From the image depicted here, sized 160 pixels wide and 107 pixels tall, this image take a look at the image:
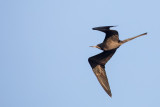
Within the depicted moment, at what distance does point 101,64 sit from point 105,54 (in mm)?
969

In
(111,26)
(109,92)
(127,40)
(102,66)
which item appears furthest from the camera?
(102,66)

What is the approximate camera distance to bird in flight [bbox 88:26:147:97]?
27645 millimetres

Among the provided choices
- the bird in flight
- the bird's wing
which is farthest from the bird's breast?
the bird's wing

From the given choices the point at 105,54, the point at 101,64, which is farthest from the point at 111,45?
the point at 101,64

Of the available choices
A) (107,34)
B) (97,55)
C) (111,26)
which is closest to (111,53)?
(97,55)

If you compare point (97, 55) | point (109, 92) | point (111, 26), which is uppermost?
point (111, 26)

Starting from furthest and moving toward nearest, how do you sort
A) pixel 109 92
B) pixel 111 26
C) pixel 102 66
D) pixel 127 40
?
pixel 102 66
pixel 109 92
pixel 127 40
pixel 111 26

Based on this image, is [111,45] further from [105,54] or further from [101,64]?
[101,64]

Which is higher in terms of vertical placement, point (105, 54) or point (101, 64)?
point (105, 54)

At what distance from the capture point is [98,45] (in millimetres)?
29344

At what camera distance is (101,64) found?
31.7 metres

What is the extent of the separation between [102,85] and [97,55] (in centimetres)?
260

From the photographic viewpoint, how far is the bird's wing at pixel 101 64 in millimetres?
30688

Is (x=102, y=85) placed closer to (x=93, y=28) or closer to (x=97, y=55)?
(x=97, y=55)
